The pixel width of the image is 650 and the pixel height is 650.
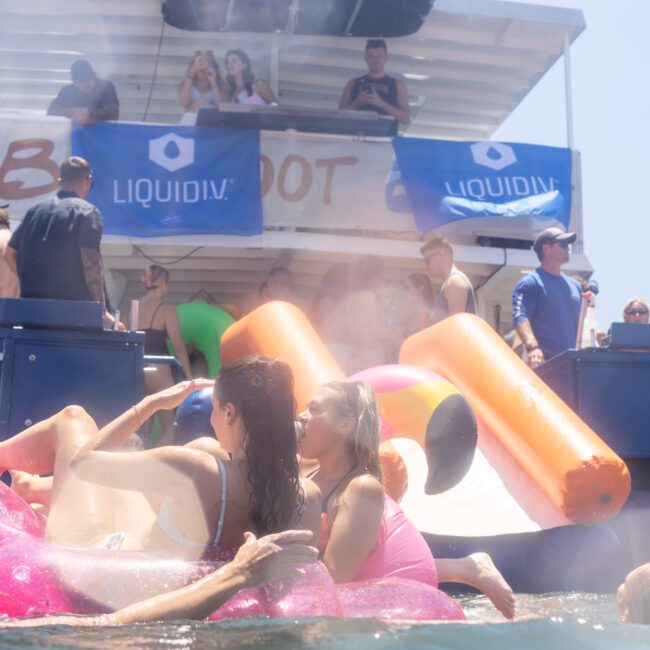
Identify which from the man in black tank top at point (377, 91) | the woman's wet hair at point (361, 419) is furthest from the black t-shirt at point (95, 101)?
the woman's wet hair at point (361, 419)

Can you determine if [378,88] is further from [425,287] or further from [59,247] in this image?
[59,247]

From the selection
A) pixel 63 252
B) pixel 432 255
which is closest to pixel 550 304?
pixel 432 255

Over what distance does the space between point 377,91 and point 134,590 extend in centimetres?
845

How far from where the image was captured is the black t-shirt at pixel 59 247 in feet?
19.0

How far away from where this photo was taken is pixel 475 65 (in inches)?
459

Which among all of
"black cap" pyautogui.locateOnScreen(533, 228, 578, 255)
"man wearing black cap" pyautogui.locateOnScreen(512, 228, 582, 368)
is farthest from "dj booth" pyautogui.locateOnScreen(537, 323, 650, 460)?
"black cap" pyautogui.locateOnScreen(533, 228, 578, 255)

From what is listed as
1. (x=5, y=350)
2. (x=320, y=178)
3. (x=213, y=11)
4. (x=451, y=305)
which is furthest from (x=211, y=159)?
(x=5, y=350)

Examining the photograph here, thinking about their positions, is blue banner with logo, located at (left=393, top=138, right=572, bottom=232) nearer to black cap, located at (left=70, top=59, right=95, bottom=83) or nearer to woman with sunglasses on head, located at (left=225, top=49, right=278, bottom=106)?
woman with sunglasses on head, located at (left=225, top=49, right=278, bottom=106)

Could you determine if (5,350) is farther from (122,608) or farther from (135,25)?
(135,25)

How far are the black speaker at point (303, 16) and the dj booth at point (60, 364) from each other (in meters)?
5.96

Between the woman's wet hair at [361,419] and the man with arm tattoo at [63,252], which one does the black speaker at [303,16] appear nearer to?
the man with arm tattoo at [63,252]

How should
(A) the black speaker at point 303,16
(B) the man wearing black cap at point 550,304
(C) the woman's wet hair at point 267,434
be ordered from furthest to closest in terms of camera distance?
→ (A) the black speaker at point 303,16
(B) the man wearing black cap at point 550,304
(C) the woman's wet hair at point 267,434

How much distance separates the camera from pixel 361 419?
393 cm

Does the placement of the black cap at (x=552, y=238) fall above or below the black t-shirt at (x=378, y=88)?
below
